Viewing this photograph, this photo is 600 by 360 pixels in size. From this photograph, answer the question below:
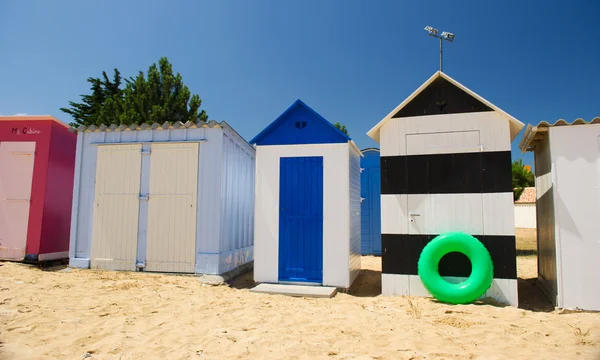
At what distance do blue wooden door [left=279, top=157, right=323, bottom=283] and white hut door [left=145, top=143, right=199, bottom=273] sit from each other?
1681 mm

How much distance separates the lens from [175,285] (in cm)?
576

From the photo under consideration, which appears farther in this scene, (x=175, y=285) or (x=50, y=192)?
(x=50, y=192)

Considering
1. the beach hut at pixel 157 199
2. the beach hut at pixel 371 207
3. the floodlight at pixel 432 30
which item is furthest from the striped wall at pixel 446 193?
the beach hut at pixel 371 207

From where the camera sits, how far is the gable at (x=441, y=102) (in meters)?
5.28

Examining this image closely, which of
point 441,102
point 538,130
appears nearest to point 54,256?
point 441,102

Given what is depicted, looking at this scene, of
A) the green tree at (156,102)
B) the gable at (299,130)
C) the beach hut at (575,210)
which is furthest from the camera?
the green tree at (156,102)

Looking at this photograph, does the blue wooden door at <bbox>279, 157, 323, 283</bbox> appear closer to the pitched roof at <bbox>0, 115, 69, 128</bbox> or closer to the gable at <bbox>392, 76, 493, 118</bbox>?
the gable at <bbox>392, 76, 493, 118</bbox>

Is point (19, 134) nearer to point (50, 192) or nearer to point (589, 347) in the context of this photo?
point (50, 192)

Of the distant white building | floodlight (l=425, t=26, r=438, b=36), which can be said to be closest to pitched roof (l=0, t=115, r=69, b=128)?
floodlight (l=425, t=26, r=438, b=36)

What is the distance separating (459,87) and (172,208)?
17.0 ft

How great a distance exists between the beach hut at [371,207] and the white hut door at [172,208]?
5.70m

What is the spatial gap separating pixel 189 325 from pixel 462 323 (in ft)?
9.73

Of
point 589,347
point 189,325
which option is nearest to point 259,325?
point 189,325

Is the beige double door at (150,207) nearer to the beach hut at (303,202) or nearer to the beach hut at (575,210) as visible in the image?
the beach hut at (303,202)
